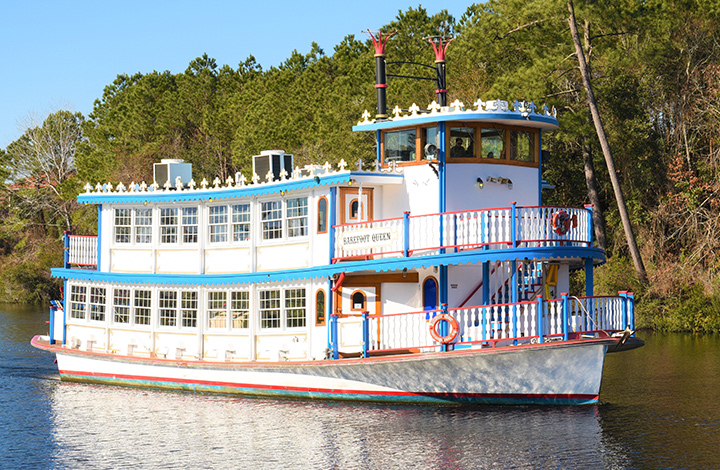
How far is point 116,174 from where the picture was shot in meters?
58.4

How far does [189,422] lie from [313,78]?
40.0 meters

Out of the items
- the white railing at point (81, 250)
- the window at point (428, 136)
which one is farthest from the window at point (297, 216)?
the white railing at point (81, 250)

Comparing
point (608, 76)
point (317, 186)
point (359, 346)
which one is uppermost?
point (608, 76)

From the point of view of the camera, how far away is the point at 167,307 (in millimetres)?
22641

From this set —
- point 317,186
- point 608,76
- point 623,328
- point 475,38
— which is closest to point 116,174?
point 475,38

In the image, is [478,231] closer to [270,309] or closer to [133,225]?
[270,309]

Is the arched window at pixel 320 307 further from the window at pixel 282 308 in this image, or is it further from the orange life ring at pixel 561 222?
the orange life ring at pixel 561 222

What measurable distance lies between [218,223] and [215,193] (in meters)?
0.80

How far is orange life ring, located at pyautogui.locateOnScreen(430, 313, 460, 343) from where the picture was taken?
17.9m

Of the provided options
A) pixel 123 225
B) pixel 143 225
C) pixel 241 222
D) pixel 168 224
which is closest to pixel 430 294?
pixel 241 222

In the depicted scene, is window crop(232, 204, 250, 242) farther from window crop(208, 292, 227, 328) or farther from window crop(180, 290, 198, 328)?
window crop(180, 290, 198, 328)

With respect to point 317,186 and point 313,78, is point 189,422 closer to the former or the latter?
point 317,186

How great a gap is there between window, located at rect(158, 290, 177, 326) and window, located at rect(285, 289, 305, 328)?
10.6 feet

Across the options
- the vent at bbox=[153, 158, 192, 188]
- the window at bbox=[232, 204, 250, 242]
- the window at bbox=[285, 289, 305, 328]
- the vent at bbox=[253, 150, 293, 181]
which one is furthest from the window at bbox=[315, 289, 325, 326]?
the vent at bbox=[153, 158, 192, 188]
